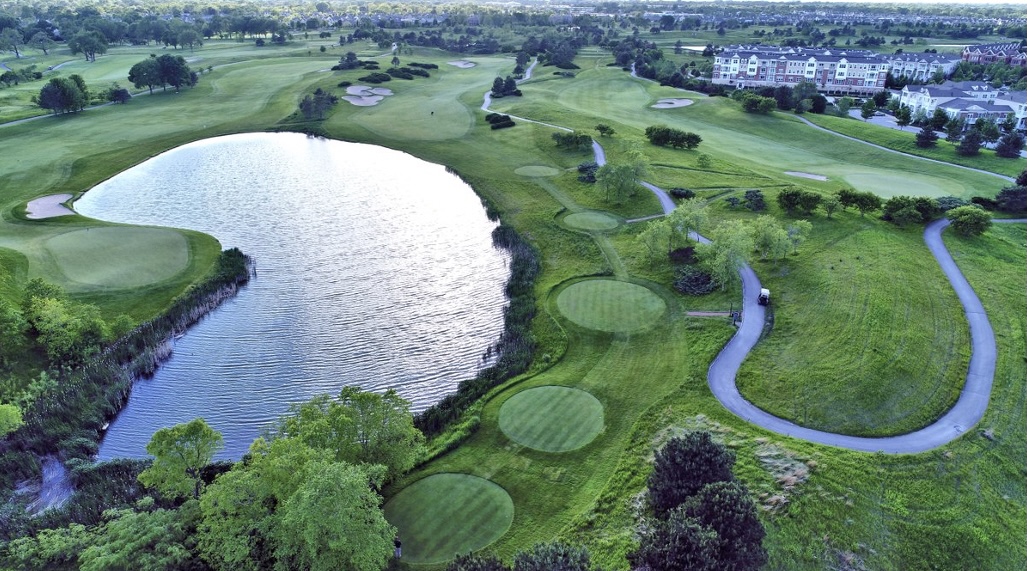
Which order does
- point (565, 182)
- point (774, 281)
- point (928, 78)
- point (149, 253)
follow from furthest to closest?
point (928, 78) → point (565, 182) → point (149, 253) → point (774, 281)

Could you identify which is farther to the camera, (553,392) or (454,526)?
(553,392)

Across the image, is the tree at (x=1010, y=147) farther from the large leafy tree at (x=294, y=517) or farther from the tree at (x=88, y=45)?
the tree at (x=88, y=45)

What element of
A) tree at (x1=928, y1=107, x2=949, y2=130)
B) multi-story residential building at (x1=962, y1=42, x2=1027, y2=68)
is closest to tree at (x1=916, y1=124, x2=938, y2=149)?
tree at (x1=928, y1=107, x2=949, y2=130)

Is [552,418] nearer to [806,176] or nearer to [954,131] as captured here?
[806,176]

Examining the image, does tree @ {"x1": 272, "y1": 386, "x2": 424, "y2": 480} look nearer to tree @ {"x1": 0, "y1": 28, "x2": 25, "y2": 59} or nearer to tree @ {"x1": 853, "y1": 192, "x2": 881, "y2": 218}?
tree @ {"x1": 853, "y1": 192, "x2": 881, "y2": 218}

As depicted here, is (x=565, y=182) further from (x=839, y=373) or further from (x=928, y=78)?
(x=928, y=78)

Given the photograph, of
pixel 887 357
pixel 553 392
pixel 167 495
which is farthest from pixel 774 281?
pixel 167 495
